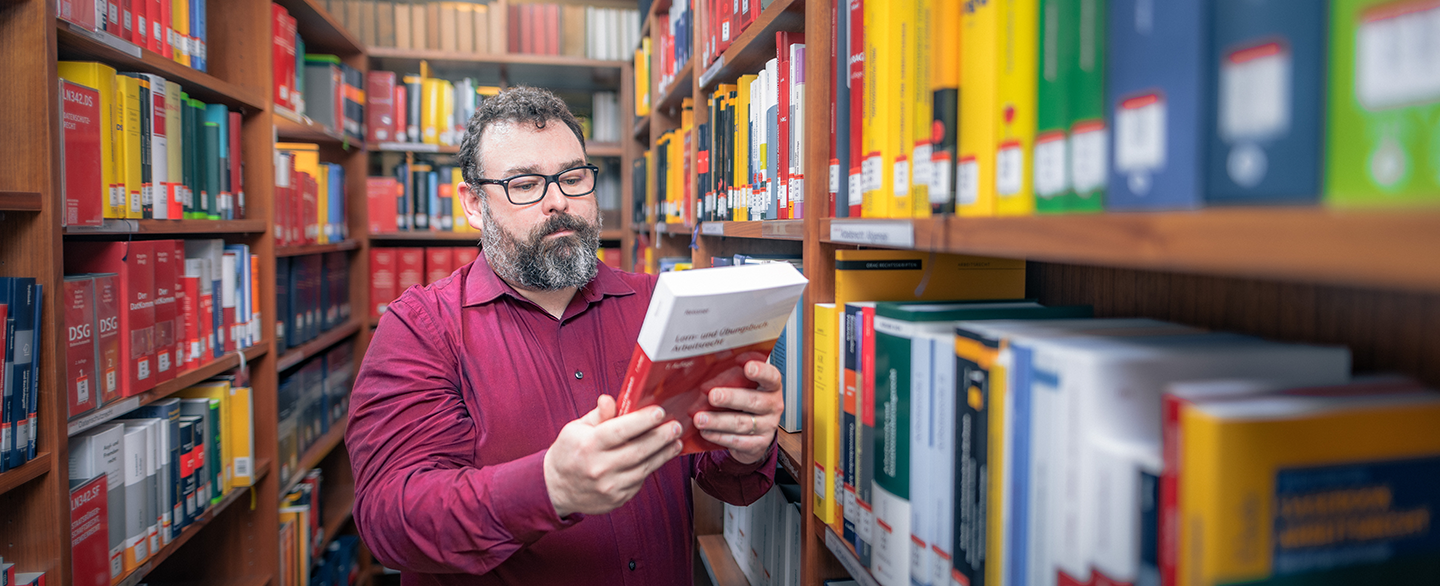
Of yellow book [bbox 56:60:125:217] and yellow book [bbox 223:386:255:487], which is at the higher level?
yellow book [bbox 56:60:125:217]

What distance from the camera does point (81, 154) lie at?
4.92 feet

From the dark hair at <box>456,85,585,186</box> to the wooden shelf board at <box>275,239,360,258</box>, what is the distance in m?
1.22

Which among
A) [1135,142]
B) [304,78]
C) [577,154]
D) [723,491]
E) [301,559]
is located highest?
[304,78]

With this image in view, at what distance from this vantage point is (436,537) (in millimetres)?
1093

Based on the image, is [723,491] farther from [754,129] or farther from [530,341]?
[754,129]

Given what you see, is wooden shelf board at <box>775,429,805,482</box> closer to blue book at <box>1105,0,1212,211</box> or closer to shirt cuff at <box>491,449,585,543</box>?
shirt cuff at <box>491,449,585,543</box>

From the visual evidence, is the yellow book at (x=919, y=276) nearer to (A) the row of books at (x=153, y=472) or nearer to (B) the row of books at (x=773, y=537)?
(B) the row of books at (x=773, y=537)

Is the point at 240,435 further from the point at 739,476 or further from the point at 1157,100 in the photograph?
the point at 1157,100

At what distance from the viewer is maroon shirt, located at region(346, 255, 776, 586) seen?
1082 millimetres

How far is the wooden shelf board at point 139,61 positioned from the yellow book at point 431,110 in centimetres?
141

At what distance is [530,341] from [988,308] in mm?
938

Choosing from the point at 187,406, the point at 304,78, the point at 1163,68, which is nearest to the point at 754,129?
the point at 1163,68

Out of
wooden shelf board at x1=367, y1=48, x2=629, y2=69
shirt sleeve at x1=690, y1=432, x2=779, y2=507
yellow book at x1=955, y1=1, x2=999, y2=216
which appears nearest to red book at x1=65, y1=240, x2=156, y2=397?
shirt sleeve at x1=690, y1=432, x2=779, y2=507

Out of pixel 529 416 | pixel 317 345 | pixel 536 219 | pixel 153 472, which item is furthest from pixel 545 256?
pixel 317 345
